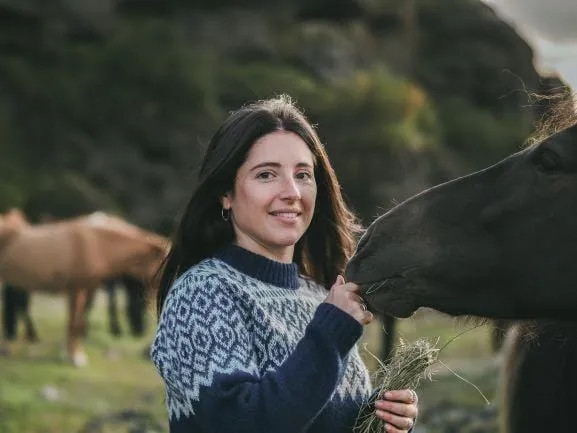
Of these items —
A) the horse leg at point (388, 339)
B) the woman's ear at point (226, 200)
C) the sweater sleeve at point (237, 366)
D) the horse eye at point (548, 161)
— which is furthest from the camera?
the horse leg at point (388, 339)

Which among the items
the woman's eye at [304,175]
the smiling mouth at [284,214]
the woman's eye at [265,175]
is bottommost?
the smiling mouth at [284,214]

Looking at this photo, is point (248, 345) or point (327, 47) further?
point (327, 47)

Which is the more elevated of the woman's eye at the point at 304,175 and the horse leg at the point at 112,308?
the woman's eye at the point at 304,175

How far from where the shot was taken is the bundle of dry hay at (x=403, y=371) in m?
1.82

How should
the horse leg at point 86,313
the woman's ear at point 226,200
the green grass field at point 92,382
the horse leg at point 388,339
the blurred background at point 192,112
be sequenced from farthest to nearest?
the horse leg at point 86,313 → the horse leg at point 388,339 → the blurred background at point 192,112 → the green grass field at point 92,382 → the woman's ear at point 226,200

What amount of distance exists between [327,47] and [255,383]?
10608 mm

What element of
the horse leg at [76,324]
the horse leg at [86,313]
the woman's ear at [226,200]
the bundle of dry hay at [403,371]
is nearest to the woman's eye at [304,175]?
the woman's ear at [226,200]

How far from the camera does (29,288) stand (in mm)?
7273

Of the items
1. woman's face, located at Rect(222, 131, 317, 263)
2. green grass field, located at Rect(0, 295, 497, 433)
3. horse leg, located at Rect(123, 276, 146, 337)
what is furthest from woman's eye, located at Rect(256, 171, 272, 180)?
horse leg, located at Rect(123, 276, 146, 337)

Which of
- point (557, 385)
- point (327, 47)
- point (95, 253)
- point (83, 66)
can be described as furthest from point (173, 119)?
point (557, 385)

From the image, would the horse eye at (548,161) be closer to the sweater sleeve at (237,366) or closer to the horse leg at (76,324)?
the sweater sleeve at (237,366)

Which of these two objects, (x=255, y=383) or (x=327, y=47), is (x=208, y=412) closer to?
(x=255, y=383)

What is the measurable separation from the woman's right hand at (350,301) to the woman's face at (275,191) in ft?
0.65

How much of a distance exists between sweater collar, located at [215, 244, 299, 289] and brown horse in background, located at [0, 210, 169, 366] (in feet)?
16.9
